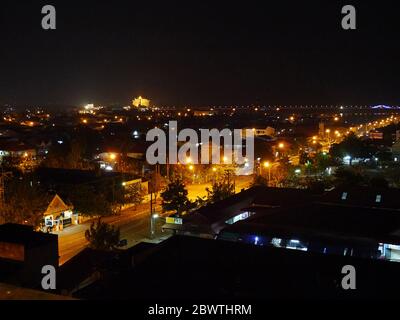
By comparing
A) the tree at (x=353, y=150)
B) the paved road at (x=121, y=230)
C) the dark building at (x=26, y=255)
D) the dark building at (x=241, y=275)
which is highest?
the tree at (x=353, y=150)

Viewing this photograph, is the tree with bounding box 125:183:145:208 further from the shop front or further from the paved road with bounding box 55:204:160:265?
the shop front

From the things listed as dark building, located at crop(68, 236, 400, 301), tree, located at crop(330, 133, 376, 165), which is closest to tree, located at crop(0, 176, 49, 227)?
dark building, located at crop(68, 236, 400, 301)

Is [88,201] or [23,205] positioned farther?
[88,201]

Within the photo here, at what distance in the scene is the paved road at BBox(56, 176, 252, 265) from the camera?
27.3ft

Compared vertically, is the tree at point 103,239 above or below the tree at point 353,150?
below

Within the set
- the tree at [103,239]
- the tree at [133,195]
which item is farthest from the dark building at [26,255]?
the tree at [133,195]

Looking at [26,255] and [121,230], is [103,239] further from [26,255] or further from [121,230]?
[121,230]

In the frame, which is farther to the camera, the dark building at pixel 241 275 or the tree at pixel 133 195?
the tree at pixel 133 195

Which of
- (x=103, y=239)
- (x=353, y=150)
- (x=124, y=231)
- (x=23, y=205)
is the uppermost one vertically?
(x=353, y=150)

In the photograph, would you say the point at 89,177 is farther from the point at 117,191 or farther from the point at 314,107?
the point at 314,107

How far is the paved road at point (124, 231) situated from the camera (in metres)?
8.32

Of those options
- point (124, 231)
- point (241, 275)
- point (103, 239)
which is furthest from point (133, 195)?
point (241, 275)

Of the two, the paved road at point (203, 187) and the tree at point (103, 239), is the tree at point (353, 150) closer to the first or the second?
the paved road at point (203, 187)

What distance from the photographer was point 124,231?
942 centimetres
